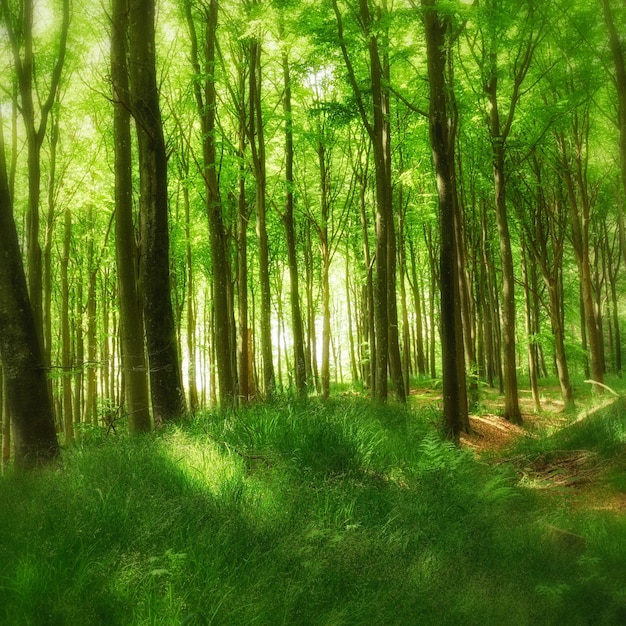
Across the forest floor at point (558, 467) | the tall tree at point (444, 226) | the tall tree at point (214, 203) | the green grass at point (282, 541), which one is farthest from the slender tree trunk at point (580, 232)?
the green grass at point (282, 541)

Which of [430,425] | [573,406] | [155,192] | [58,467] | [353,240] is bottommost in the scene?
[573,406]

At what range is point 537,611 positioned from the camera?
4.11 meters

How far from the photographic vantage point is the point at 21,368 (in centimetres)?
632

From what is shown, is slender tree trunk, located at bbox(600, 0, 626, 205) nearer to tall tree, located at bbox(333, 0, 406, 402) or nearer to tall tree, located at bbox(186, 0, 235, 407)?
tall tree, located at bbox(333, 0, 406, 402)

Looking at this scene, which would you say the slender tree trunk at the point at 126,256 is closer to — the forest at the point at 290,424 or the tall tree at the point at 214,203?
the forest at the point at 290,424

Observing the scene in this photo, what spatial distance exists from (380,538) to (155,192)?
5.27m

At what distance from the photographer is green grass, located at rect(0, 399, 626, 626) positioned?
332 centimetres

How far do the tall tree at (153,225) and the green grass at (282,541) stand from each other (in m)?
1.02

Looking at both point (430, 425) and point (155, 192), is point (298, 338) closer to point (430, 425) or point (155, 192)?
point (430, 425)

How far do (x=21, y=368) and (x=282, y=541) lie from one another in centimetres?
376

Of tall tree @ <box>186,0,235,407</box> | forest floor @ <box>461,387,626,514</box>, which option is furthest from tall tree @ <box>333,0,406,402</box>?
tall tree @ <box>186,0,235,407</box>

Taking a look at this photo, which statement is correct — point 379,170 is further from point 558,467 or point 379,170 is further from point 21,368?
point 21,368

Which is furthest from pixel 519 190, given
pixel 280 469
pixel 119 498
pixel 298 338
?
pixel 119 498

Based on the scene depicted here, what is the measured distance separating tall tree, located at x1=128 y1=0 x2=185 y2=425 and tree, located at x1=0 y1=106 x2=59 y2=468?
1514mm
